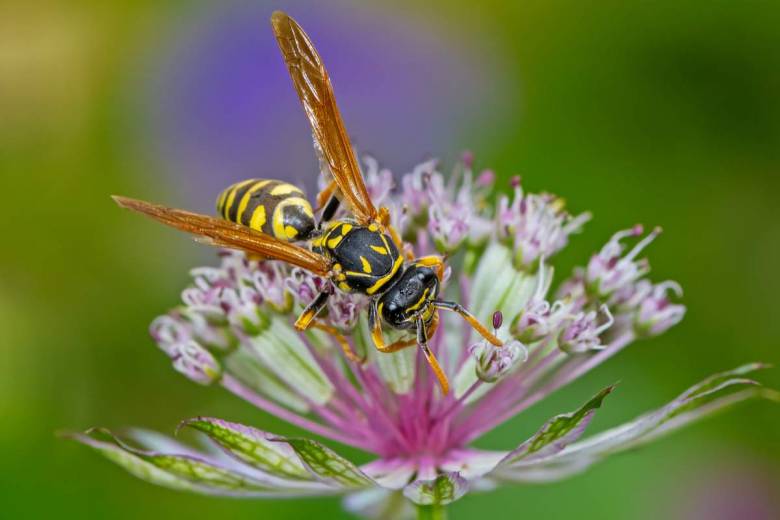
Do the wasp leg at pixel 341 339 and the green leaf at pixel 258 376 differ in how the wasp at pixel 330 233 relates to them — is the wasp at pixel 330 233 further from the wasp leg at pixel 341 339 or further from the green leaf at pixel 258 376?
the green leaf at pixel 258 376

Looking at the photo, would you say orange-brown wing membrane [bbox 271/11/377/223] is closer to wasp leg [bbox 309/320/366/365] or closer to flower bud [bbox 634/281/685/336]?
wasp leg [bbox 309/320/366/365]

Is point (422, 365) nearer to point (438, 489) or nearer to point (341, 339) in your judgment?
point (341, 339)

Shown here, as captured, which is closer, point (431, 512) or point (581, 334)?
point (431, 512)

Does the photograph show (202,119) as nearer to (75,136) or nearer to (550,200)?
(75,136)

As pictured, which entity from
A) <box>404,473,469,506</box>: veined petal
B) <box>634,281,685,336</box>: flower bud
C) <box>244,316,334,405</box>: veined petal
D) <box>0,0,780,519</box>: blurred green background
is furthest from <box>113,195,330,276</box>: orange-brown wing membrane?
<box>0,0,780,519</box>: blurred green background

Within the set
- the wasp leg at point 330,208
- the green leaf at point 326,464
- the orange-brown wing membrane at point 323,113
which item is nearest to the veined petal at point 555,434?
the green leaf at point 326,464

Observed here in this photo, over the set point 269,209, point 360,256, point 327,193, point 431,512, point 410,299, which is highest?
point 327,193

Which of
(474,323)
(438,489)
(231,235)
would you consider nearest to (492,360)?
(474,323)
